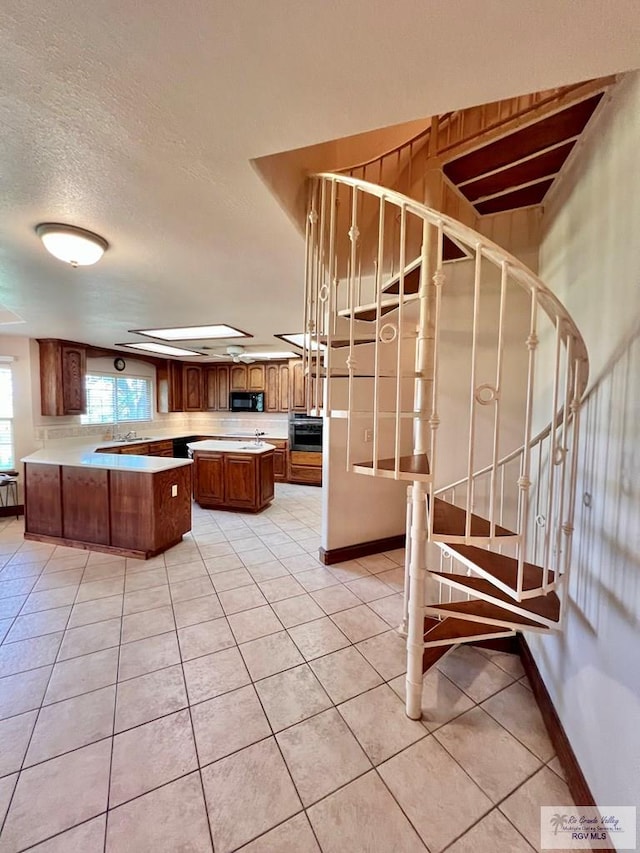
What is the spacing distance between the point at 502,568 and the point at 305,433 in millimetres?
4964

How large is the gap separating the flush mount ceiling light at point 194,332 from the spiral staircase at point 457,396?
2021mm

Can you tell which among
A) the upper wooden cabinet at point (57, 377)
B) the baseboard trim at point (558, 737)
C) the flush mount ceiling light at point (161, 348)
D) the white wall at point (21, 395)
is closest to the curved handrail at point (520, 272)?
the baseboard trim at point (558, 737)

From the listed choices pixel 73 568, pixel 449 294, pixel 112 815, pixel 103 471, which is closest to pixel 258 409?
pixel 103 471

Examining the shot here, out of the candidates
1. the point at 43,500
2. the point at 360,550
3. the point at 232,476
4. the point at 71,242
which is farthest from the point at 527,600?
the point at 43,500

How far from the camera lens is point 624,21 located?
0.79m

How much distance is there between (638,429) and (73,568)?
413cm

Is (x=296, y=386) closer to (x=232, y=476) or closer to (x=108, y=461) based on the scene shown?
(x=232, y=476)

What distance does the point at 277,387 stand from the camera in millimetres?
6883

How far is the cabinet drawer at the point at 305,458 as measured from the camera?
20.6 ft

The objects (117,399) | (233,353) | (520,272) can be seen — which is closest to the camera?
(520,272)

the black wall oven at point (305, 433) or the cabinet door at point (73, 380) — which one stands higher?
the cabinet door at point (73, 380)

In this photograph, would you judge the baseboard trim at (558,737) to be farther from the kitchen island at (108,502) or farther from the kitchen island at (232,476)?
the kitchen island at (232,476)
